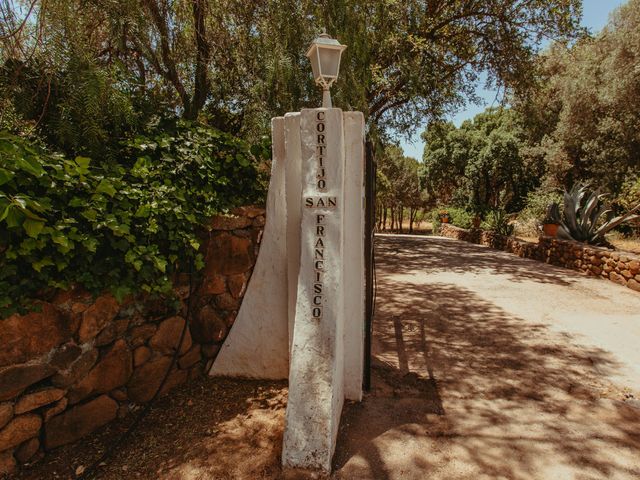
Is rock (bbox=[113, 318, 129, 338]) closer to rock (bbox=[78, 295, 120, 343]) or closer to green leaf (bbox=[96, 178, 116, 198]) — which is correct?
rock (bbox=[78, 295, 120, 343])

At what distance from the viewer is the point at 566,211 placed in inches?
380

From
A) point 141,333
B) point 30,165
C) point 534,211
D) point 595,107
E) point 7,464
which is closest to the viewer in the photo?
point 30,165

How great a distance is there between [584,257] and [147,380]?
9.11 meters

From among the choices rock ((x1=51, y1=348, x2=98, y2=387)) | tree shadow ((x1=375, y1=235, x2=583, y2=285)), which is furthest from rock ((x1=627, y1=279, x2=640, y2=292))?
rock ((x1=51, y1=348, x2=98, y2=387))

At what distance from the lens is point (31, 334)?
2.33 m

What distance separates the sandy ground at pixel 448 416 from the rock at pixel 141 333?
60cm

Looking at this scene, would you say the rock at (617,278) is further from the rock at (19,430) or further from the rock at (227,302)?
the rock at (19,430)

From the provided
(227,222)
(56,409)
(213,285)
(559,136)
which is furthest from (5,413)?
(559,136)

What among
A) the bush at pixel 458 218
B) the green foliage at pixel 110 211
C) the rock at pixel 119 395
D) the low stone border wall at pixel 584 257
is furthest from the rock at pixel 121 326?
the bush at pixel 458 218

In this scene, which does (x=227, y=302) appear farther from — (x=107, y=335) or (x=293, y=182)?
(x=293, y=182)

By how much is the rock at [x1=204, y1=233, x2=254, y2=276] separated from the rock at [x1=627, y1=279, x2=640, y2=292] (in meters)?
7.21

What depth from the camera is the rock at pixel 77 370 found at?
2.48 m

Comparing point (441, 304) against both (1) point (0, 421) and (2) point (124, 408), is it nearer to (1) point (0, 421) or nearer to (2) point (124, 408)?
(2) point (124, 408)

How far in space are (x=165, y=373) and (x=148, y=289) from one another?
0.92 metres
